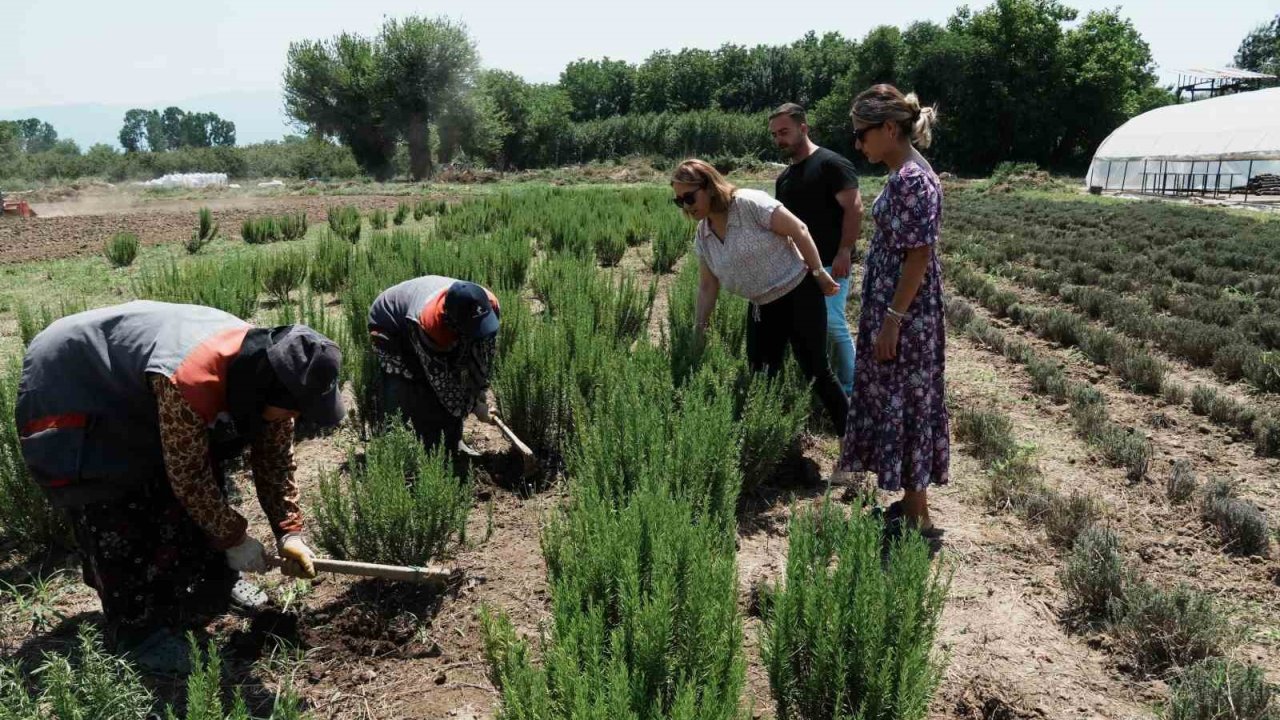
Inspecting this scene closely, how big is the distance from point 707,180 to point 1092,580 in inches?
80.1

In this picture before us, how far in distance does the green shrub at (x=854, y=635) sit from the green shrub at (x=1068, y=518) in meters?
1.32

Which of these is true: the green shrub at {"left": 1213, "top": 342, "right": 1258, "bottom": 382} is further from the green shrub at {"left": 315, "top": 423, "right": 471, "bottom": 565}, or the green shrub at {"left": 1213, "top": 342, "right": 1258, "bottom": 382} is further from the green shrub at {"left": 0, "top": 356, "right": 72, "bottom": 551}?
the green shrub at {"left": 0, "top": 356, "right": 72, "bottom": 551}

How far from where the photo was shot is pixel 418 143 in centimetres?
4056

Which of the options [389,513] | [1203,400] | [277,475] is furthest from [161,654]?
[1203,400]

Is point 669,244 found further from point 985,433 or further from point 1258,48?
point 1258,48

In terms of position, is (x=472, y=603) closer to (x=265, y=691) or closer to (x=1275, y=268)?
(x=265, y=691)

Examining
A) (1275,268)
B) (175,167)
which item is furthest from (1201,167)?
(175,167)

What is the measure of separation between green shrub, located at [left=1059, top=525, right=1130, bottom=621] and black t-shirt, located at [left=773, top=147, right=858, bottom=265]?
1.68 m

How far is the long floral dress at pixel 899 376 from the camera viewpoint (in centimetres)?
276

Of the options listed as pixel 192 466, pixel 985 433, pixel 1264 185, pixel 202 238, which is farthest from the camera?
pixel 1264 185

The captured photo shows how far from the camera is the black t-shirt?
369 cm

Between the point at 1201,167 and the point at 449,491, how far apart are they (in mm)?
37389

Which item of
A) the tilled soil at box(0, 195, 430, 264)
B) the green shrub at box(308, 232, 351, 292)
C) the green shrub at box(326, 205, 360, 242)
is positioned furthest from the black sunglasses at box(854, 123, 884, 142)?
the tilled soil at box(0, 195, 430, 264)

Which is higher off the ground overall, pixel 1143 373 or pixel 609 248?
pixel 609 248
